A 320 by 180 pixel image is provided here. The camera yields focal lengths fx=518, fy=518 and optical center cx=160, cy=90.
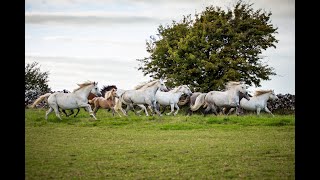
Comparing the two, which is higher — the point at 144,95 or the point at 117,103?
the point at 144,95

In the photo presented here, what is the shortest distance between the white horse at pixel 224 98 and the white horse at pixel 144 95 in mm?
2298

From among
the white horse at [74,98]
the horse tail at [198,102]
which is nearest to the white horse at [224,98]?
the horse tail at [198,102]

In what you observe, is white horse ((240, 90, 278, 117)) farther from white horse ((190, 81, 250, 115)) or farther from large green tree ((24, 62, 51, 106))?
large green tree ((24, 62, 51, 106))

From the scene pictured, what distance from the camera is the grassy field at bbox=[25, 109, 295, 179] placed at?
879 centimetres

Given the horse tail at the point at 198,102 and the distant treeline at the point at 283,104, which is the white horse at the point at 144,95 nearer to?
the horse tail at the point at 198,102

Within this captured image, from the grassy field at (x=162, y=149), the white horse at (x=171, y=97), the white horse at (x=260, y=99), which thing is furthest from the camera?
the white horse at (x=171, y=97)

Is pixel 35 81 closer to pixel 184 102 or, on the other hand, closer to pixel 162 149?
pixel 184 102

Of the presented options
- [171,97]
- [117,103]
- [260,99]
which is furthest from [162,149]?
[171,97]

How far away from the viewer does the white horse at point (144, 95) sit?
79.5 feet

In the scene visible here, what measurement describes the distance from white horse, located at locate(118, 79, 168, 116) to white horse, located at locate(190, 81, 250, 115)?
90.5 inches

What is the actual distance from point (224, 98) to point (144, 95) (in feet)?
12.8

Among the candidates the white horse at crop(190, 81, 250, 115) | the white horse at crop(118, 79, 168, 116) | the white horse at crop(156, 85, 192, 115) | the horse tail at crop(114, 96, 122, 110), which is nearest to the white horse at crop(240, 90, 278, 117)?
the white horse at crop(190, 81, 250, 115)

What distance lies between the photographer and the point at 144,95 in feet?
79.9
